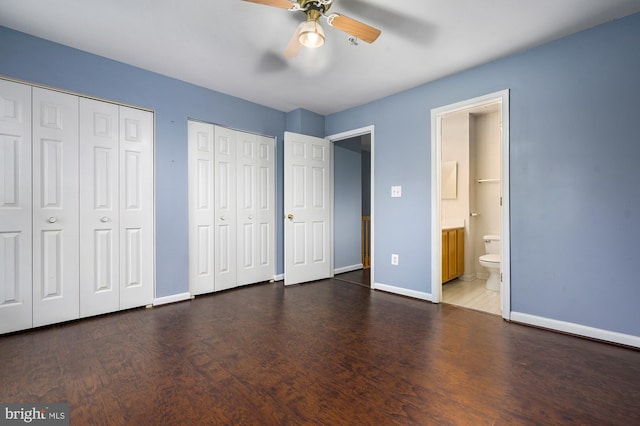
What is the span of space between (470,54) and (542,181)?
1324 mm

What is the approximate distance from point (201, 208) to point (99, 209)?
3.22 feet

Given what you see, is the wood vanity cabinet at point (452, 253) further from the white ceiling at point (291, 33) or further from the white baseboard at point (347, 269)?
the white ceiling at point (291, 33)

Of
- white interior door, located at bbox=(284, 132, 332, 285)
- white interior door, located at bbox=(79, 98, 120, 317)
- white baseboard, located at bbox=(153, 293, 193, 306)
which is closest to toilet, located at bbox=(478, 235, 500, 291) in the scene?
white interior door, located at bbox=(284, 132, 332, 285)

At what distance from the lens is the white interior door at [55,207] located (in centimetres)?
249

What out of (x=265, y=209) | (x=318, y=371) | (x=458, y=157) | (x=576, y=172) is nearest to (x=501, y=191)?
(x=576, y=172)

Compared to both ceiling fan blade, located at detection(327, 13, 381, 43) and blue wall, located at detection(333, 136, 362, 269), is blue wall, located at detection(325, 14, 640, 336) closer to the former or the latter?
ceiling fan blade, located at detection(327, 13, 381, 43)

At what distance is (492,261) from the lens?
11.9 feet

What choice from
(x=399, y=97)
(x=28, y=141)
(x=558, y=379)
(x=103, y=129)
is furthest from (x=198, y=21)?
(x=558, y=379)

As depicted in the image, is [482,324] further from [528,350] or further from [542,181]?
→ [542,181]

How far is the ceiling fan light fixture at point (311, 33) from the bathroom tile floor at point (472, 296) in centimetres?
293

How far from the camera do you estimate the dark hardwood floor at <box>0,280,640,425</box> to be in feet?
4.85

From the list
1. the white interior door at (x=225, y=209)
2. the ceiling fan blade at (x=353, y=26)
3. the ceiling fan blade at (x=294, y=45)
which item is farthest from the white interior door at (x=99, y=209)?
the ceiling fan blade at (x=353, y=26)

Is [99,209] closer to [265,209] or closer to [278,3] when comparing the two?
[265,209]

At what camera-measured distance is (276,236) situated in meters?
4.23
